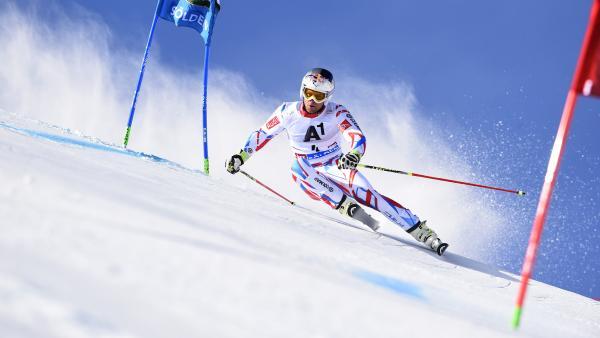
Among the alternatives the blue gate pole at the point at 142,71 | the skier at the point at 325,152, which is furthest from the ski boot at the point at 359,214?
the blue gate pole at the point at 142,71

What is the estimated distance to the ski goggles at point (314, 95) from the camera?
6.12 metres

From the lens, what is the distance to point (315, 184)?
6.16 m

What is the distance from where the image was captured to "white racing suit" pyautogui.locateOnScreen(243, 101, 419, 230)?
5902 mm

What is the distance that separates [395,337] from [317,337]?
0.31 m

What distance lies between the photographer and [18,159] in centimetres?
262

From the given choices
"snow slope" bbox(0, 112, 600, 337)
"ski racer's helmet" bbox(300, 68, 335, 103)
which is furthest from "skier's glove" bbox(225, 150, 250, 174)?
"snow slope" bbox(0, 112, 600, 337)

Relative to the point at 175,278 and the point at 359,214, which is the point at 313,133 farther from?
the point at 175,278

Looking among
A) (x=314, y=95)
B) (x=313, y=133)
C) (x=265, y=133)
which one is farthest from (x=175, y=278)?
(x=265, y=133)

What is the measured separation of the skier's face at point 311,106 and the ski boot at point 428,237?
189 cm

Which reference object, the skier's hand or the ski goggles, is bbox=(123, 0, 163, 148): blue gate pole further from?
the ski goggles

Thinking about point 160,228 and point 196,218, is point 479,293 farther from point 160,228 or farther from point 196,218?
point 160,228

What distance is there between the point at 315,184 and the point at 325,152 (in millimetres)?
471

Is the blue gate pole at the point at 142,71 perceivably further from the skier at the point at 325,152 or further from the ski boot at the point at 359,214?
the ski boot at the point at 359,214

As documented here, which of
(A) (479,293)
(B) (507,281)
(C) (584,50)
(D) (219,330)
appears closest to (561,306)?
(B) (507,281)
